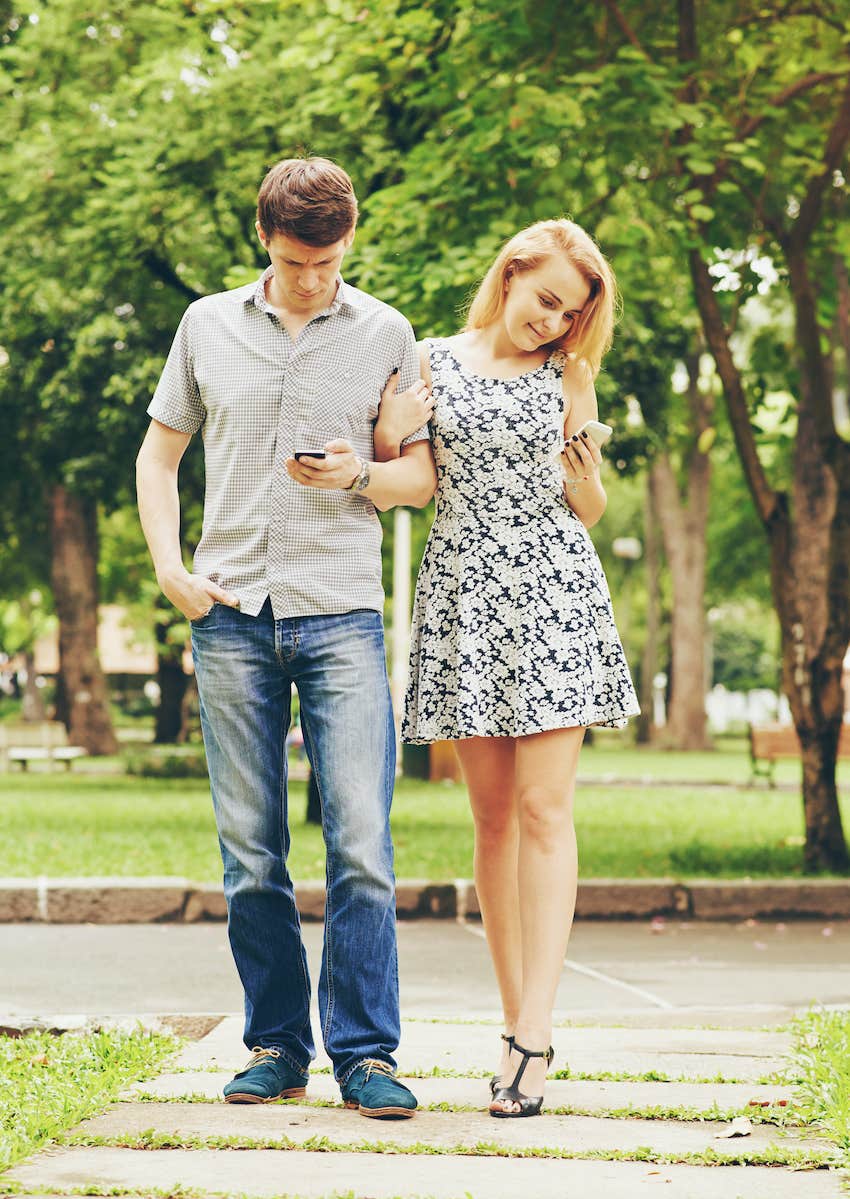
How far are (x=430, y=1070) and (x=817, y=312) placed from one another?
315 inches

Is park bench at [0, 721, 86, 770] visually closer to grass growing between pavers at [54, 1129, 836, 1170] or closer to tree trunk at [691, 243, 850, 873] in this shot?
tree trunk at [691, 243, 850, 873]

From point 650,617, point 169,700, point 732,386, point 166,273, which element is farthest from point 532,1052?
point 650,617

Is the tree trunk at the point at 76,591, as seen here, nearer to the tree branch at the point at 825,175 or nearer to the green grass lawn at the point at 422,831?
the green grass lawn at the point at 422,831

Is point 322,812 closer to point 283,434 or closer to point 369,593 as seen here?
point 369,593

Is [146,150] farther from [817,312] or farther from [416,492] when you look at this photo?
[416,492]

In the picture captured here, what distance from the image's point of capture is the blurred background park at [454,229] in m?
10.5

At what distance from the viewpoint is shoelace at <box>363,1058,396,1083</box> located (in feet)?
13.0

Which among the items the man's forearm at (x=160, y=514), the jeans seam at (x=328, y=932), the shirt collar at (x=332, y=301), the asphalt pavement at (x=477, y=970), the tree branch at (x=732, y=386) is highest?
the tree branch at (x=732, y=386)

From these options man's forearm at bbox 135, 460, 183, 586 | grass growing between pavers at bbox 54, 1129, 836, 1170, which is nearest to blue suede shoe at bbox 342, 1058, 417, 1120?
grass growing between pavers at bbox 54, 1129, 836, 1170

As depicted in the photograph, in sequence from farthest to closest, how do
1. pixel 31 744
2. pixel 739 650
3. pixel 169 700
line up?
pixel 739 650 → pixel 169 700 → pixel 31 744

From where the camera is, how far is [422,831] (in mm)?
14070

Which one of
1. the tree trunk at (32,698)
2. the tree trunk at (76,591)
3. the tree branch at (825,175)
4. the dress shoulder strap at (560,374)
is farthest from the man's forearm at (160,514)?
the tree trunk at (32,698)

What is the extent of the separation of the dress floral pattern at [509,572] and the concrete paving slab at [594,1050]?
1.02 meters

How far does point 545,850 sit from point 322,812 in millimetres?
579
